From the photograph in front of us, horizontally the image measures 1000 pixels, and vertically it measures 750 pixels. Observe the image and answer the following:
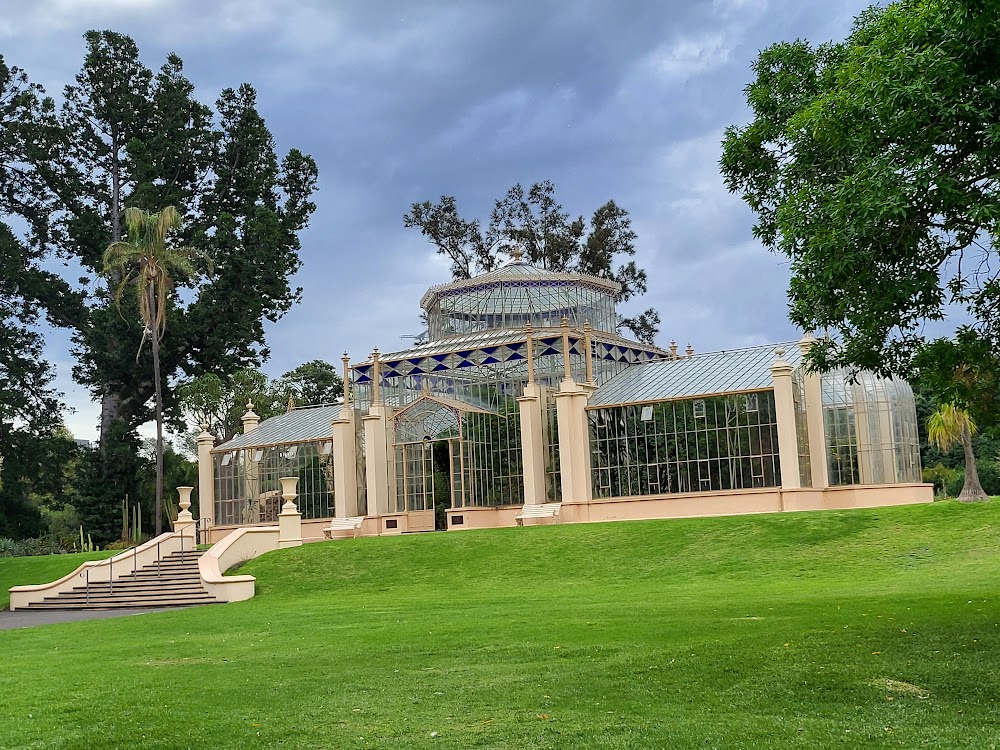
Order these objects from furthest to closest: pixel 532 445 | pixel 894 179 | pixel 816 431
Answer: pixel 532 445, pixel 816 431, pixel 894 179

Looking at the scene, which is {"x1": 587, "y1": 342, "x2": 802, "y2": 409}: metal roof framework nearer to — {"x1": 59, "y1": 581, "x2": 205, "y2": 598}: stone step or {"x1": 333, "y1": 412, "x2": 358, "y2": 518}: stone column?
{"x1": 333, "y1": 412, "x2": 358, "y2": 518}: stone column

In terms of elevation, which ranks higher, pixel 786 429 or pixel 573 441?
pixel 573 441

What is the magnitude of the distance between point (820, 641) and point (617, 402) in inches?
982

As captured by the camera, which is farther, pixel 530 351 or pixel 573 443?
pixel 530 351

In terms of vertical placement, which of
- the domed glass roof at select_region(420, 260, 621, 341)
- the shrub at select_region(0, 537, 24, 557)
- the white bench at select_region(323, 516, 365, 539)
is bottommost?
the shrub at select_region(0, 537, 24, 557)

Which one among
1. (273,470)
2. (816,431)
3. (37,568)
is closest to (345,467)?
(273,470)

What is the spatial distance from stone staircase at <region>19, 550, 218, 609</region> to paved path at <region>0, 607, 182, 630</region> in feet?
2.02

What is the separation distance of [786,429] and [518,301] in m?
14.5

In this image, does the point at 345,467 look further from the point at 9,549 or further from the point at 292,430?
the point at 9,549

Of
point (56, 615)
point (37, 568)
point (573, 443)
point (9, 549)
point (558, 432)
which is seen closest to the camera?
point (56, 615)

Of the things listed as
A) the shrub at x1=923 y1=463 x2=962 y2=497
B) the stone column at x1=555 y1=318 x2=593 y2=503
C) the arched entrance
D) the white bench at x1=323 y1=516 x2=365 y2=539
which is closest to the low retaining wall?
the white bench at x1=323 y1=516 x2=365 y2=539

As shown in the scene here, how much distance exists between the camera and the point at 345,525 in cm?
4050

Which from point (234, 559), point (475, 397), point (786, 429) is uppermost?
point (475, 397)

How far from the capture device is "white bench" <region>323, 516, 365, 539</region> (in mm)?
40031
